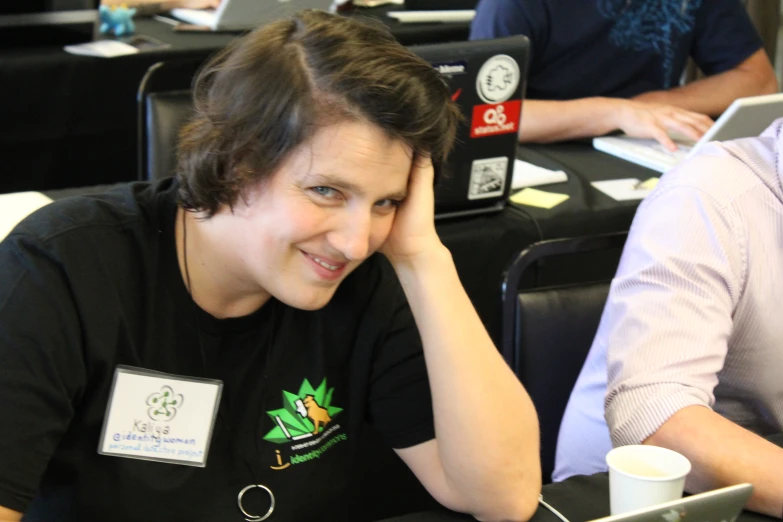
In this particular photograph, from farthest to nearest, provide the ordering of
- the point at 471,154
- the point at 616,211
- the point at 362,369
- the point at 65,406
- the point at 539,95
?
the point at 539,95
the point at 616,211
the point at 471,154
the point at 362,369
the point at 65,406

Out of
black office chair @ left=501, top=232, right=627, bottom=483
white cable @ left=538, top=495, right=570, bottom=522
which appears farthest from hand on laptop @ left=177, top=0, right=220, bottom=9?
white cable @ left=538, top=495, right=570, bottom=522

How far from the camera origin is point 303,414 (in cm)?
125

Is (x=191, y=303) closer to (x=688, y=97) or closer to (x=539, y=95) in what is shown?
(x=539, y=95)

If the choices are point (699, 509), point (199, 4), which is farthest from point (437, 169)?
point (199, 4)

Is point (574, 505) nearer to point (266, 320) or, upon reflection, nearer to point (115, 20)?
point (266, 320)

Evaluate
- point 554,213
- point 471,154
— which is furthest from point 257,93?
point 554,213

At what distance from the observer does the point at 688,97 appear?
9.67 feet

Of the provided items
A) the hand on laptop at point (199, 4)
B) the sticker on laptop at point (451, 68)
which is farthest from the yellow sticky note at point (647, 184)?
the hand on laptop at point (199, 4)

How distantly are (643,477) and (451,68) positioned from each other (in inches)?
45.0

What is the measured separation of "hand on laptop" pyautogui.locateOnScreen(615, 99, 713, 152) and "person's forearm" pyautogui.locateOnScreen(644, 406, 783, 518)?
1441 millimetres

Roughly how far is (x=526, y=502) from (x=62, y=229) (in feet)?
2.06

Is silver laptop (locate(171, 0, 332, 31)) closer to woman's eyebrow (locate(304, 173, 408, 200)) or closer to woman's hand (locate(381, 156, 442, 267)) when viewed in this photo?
woman's hand (locate(381, 156, 442, 267))

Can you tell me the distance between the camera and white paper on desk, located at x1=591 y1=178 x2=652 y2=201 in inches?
91.7

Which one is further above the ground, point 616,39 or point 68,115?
point 616,39
